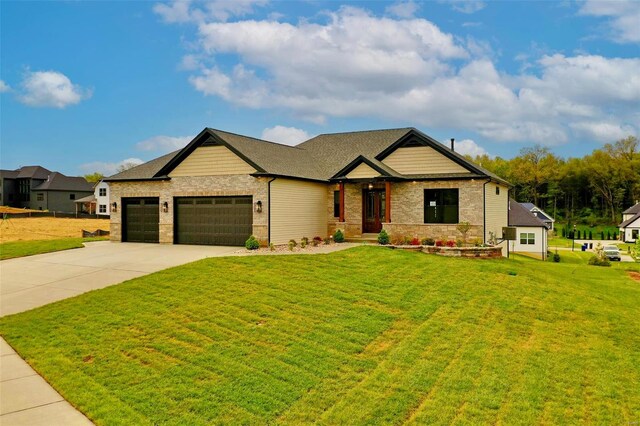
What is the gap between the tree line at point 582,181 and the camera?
75625mm

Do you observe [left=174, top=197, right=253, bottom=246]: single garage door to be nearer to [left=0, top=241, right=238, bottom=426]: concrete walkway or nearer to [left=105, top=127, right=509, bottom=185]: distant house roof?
[left=0, top=241, right=238, bottom=426]: concrete walkway

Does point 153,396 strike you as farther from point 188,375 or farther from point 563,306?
point 563,306

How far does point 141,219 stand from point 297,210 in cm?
894

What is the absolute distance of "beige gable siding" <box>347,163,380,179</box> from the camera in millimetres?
22266

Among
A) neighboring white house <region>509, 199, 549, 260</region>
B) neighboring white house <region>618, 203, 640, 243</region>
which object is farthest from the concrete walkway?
neighboring white house <region>618, 203, 640, 243</region>

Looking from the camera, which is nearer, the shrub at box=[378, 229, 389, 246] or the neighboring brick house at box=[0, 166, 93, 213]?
the shrub at box=[378, 229, 389, 246]

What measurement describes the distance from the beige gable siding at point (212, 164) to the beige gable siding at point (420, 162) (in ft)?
24.5

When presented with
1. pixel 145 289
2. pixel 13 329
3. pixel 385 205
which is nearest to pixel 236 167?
pixel 385 205

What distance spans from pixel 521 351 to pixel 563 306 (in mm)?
4054

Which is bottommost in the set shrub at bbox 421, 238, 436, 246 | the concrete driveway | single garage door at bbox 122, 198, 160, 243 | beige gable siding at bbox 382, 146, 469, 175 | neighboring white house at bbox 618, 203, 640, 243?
neighboring white house at bbox 618, 203, 640, 243

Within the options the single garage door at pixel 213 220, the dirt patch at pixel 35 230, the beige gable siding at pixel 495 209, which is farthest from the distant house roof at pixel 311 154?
the dirt patch at pixel 35 230

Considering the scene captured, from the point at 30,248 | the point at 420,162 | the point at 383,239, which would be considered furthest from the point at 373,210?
the point at 30,248

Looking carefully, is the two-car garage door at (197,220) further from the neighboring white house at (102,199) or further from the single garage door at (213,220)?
the neighboring white house at (102,199)

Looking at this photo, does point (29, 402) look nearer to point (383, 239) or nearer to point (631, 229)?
point (383, 239)
